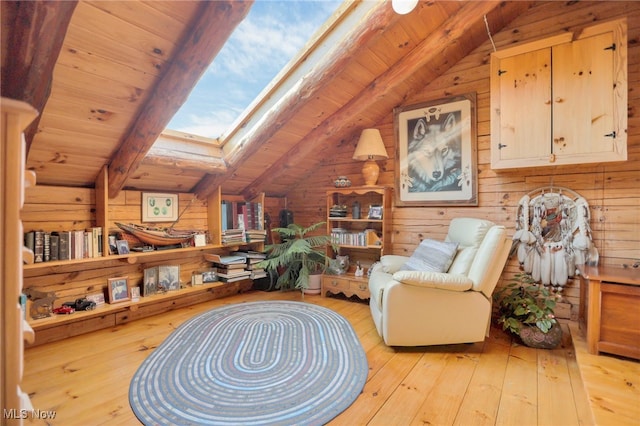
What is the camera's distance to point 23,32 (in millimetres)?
1312

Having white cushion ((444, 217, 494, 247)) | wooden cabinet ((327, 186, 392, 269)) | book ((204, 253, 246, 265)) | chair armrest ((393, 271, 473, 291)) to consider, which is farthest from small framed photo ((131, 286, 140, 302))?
white cushion ((444, 217, 494, 247))

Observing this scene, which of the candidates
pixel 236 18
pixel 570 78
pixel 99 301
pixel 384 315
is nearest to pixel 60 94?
pixel 236 18

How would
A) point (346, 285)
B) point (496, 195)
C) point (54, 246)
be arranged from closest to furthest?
point (54, 246), point (496, 195), point (346, 285)

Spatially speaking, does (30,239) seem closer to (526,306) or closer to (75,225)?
(75,225)

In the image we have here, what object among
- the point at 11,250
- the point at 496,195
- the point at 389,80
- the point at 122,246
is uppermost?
the point at 389,80

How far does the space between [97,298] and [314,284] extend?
213cm

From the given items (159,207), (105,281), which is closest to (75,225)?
→ (105,281)

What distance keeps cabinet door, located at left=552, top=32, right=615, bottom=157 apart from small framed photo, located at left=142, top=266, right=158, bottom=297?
3712 millimetres

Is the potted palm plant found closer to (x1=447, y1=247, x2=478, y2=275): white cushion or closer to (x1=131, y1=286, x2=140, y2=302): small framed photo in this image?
(x1=447, y1=247, x2=478, y2=275): white cushion

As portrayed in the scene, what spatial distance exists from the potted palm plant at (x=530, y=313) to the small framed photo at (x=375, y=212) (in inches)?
53.3

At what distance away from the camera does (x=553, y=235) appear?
262 cm

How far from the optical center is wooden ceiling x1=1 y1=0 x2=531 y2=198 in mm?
1470

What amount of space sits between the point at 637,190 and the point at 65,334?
469 cm

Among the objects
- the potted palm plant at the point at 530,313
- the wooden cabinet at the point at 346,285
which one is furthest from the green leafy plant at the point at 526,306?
the wooden cabinet at the point at 346,285
